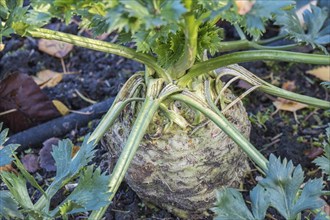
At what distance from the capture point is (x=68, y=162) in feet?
3.60

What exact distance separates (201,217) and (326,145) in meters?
0.46

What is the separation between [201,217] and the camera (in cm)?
145

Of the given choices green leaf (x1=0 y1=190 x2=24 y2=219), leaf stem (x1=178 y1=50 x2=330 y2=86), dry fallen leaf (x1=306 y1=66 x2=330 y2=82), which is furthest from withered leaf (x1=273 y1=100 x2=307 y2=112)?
green leaf (x1=0 y1=190 x2=24 y2=219)

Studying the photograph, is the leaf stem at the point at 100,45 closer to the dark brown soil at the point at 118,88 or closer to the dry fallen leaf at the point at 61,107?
the dark brown soil at the point at 118,88

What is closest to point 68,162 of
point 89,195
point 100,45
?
point 89,195

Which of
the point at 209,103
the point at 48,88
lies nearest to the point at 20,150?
the point at 48,88

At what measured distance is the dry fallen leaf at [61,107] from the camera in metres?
1.80

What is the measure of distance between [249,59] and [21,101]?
0.85m

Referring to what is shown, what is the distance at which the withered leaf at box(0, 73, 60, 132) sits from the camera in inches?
68.6

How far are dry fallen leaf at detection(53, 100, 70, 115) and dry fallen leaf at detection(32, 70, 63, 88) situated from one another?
13 cm

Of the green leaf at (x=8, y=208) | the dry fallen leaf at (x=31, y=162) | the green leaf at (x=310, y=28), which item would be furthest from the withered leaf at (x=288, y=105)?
the green leaf at (x=8, y=208)

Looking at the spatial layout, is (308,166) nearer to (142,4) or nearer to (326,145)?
(326,145)

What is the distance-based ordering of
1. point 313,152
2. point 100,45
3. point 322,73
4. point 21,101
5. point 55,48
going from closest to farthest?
point 100,45 < point 313,152 < point 21,101 < point 322,73 < point 55,48

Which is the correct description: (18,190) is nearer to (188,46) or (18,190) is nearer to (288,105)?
(188,46)
